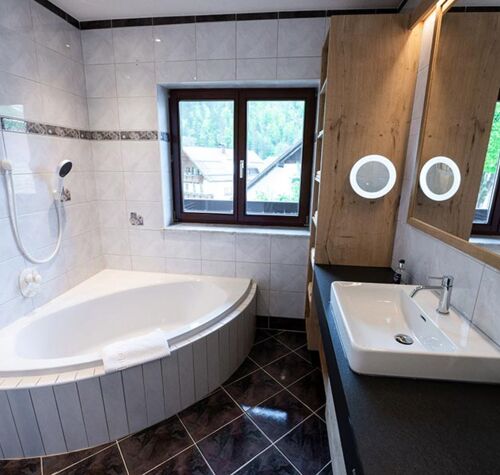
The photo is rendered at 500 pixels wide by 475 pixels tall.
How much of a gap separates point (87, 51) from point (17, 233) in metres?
1.52

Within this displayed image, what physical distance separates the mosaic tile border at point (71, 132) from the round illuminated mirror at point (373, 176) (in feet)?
5.18

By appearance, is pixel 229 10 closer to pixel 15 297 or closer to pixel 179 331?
pixel 179 331

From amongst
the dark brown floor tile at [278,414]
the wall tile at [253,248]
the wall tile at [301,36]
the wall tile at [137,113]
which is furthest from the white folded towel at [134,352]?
the wall tile at [301,36]

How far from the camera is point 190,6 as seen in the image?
1949 mm

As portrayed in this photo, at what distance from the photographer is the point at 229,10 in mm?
1994

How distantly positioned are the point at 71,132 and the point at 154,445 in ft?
7.15

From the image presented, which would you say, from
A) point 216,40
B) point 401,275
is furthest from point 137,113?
point 401,275

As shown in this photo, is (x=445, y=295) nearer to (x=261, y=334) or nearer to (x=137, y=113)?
(x=261, y=334)

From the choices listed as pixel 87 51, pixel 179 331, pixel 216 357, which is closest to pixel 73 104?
pixel 87 51

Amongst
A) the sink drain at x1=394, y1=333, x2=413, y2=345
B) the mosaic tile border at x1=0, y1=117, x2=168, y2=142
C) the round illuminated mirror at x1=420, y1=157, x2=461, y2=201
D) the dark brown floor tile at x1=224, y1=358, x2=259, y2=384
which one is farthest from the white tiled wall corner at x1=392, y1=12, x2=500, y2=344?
the mosaic tile border at x1=0, y1=117, x2=168, y2=142

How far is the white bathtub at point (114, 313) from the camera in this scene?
5.68 ft

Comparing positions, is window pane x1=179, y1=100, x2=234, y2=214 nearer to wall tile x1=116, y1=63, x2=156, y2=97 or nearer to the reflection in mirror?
wall tile x1=116, y1=63, x2=156, y2=97

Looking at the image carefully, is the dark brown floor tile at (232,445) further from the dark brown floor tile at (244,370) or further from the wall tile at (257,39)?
the wall tile at (257,39)

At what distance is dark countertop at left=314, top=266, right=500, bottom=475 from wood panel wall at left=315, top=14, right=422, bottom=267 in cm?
101
